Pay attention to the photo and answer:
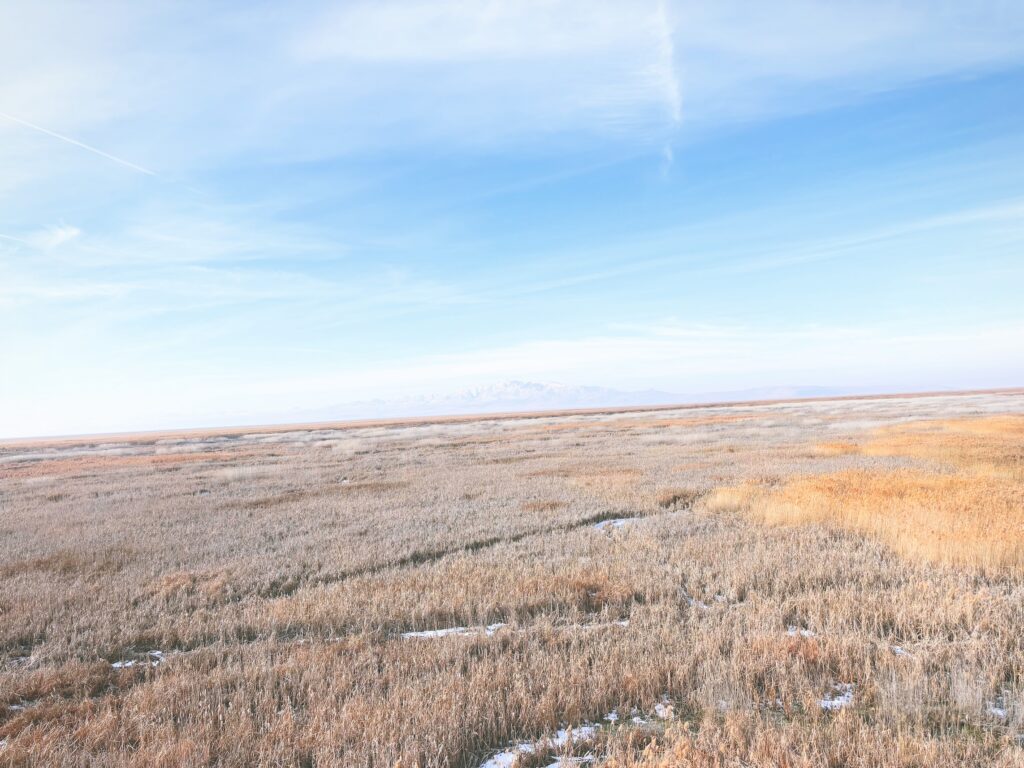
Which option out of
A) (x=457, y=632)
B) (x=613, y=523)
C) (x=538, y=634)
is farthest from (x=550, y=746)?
(x=613, y=523)

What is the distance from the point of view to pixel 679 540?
1178 centimetres

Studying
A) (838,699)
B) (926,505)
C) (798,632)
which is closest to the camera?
(838,699)

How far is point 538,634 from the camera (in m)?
6.98

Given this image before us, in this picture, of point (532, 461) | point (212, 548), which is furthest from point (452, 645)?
point (532, 461)

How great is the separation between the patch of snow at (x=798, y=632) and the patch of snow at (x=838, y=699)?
0.94 meters

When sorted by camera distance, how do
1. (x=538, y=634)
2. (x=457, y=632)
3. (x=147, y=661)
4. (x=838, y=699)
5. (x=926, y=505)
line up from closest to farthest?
(x=838, y=699)
(x=147, y=661)
(x=538, y=634)
(x=457, y=632)
(x=926, y=505)

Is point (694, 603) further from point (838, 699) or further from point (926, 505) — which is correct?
point (926, 505)

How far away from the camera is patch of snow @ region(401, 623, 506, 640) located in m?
7.14

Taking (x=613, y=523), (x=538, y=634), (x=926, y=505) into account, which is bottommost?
(x=613, y=523)

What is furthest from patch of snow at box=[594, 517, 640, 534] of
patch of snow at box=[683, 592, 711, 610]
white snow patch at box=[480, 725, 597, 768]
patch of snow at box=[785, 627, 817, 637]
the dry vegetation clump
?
white snow patch at box=[480, 725, 597, 768]

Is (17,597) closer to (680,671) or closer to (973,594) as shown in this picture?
(680,671)

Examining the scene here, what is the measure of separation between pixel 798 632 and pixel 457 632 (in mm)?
4123

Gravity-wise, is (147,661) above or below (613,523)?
above

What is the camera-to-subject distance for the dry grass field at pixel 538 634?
4.66 m
